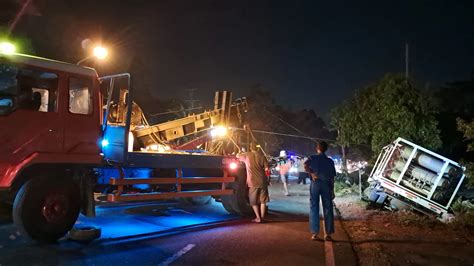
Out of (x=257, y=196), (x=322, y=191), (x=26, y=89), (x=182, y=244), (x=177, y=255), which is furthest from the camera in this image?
(x=257, y=196)

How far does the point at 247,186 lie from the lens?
34.8 feet

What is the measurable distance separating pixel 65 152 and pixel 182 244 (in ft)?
8.00

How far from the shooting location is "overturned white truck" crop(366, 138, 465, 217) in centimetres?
1183

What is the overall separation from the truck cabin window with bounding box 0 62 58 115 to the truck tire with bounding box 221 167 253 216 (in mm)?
4960

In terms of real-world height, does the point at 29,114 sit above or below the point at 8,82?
below

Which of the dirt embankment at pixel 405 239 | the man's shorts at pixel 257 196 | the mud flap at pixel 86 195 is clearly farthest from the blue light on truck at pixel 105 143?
the dirt embankment at pixel 405 239

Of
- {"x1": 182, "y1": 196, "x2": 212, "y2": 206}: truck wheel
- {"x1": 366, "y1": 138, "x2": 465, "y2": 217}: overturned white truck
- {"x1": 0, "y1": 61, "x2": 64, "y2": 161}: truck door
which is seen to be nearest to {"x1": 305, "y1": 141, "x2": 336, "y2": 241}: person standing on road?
{"x1": 0, "y1": 61, "x2": 64, "y2": 161}: truck door

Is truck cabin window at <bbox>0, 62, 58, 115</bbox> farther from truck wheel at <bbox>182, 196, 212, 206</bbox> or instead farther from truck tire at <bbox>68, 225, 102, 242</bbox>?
truck wheel at <bbox>182, 196, 212, 206</bbox>

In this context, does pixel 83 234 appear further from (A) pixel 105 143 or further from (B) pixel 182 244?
(A) pixel 105 143

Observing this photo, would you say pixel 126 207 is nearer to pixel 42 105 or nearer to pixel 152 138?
pixel 152 138

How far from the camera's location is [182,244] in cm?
714

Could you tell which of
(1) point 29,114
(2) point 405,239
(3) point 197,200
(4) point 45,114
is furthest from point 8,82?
(2) point 405,239

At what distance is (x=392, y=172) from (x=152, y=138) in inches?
281

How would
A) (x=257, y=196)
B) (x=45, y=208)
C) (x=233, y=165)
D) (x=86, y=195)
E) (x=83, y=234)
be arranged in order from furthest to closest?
(x=233, y=165), (x=257, y=196), (x=86, y=195), (x=83, y=234), (x=45, y=208)
